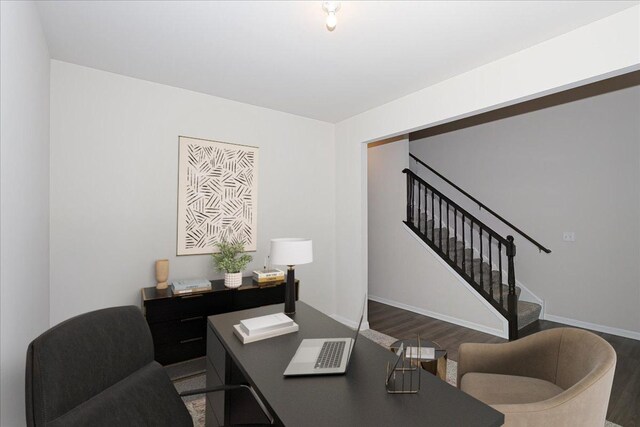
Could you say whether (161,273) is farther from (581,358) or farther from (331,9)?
(581,358)

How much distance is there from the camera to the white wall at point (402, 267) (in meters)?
3.95

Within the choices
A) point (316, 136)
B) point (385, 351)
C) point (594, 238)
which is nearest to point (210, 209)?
point (316, 136)

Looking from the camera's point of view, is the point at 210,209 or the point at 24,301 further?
the point at 210,209

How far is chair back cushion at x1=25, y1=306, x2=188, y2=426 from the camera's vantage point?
922mm

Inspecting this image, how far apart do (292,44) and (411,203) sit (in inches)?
→ 124

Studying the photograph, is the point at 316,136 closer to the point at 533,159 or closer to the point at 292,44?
the point at 292,44

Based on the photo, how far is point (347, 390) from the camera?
1.17 meters

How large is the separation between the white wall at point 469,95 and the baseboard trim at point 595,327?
2.61 meters

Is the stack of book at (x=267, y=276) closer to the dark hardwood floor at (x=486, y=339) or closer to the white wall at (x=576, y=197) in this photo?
the dark hardwood floor at (x=486, y=339)

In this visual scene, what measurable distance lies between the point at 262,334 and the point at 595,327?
14.3ft

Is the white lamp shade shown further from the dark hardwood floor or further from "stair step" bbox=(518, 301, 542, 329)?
"stair step" bbox=(518, 301, 542, 329)

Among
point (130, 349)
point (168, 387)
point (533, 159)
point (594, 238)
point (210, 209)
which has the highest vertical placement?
point (533, 159)

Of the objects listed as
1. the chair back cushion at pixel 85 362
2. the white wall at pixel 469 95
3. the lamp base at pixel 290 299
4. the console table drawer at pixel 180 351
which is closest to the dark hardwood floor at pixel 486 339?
the white wall at pixel 469 95

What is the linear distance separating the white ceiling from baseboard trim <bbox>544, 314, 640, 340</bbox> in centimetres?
350
